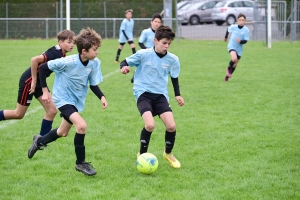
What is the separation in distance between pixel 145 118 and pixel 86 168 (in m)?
0.85

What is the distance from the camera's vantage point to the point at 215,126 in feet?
27.5

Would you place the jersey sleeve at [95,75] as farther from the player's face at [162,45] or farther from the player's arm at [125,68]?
the player's face at [162,45]

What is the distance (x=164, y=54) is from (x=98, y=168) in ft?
4.93

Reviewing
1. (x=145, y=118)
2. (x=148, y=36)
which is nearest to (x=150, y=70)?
(x=145, y=118)

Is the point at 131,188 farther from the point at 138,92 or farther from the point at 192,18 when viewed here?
the point at 192,18

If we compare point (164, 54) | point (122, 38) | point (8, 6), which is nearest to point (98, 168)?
point (164, 54)

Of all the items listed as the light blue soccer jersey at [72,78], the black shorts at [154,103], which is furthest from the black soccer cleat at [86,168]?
the black shorts at [154,103]

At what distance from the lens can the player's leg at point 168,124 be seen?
6121 millimetres

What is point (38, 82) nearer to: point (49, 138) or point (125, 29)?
point (49, 138)

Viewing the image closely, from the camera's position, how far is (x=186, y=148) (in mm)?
7055

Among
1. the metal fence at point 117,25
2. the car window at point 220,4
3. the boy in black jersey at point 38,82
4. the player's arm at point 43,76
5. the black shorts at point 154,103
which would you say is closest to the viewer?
the player's arm at point 43,76

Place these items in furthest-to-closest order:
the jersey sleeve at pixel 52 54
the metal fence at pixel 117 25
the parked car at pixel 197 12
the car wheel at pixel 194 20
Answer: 1. the car wheel at pixel 194 20
2. the parked car at pixel 197 12
3. the metal fence at pixel 117 25
4. the jersey sleeve at pixel 52 54

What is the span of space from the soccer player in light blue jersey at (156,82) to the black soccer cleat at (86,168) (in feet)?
2.38

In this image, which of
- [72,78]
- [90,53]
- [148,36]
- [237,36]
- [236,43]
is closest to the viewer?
[90,53]
